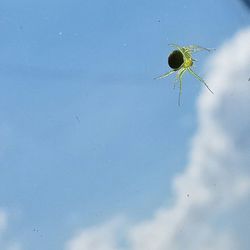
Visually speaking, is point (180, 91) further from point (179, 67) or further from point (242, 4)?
point (242, 4)

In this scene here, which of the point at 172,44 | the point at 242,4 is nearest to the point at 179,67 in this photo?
the point at 172,44

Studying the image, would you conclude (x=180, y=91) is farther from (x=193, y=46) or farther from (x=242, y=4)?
(x=242, y=4)

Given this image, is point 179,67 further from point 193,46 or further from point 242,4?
point 242,4

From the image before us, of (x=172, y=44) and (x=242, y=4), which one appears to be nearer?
(x=172, y=44)

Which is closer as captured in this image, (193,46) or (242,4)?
(193,46)

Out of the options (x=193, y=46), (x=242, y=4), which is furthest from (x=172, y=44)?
(x=242, y=4)

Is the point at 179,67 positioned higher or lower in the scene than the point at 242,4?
lower

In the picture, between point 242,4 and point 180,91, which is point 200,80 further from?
point 242,4
